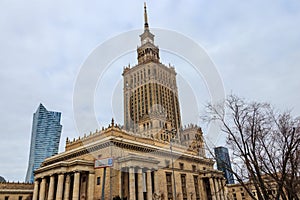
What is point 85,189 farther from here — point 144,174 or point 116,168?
point 144,174

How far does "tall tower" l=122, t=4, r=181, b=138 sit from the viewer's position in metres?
79.1

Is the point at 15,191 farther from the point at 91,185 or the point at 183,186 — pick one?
the point at 183,186

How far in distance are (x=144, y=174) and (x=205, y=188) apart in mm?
23527

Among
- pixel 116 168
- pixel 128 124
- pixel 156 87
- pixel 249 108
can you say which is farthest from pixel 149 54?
pixel 249 108

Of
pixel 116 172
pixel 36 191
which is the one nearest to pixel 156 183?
pixel 116 172

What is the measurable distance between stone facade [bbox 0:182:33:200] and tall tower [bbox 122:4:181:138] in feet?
113

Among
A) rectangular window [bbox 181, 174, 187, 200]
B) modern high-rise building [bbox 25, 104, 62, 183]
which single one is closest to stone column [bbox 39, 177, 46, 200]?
rectangular window [bbox 181, 174, 187, 200]

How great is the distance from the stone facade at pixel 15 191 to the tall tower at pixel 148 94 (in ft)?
Result: 113

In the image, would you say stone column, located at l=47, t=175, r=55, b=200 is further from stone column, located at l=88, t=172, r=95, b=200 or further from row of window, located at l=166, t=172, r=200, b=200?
row of window, located at l=166, t=172, r=200, b=200

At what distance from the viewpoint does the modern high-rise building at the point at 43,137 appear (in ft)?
476

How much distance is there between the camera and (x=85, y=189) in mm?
39688

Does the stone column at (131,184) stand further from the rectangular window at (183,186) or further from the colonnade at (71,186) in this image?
the rectangular window at (183,186)

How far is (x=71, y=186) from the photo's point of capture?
4209 centimetres

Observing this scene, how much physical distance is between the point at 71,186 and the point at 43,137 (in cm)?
11705
